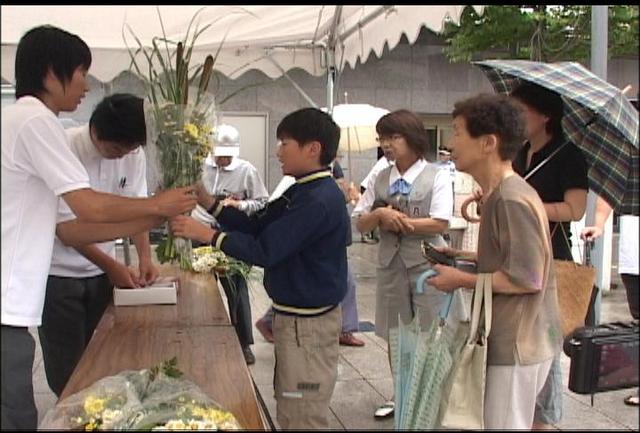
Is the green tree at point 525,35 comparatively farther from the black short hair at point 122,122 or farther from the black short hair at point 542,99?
the black short hair at point 122,122

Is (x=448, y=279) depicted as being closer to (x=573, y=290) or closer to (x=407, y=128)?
(x=573, y=290)

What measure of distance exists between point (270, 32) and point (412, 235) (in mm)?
2310

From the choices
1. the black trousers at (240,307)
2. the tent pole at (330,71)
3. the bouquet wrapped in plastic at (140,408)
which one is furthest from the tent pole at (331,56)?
the bouquet wrapped in plastic at (140,408)

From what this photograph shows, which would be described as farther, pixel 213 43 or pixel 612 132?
pixel 213 43

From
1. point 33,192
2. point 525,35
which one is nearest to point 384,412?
point 33,192

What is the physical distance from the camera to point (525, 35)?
24.5 ft

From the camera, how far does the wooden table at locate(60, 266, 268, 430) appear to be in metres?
1.84

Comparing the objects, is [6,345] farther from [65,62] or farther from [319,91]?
[319,91]

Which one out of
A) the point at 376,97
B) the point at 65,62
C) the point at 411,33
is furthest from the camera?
the point at 376,97

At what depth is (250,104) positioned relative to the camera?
1048cm

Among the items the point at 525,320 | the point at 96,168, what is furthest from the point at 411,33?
the point at 525,320

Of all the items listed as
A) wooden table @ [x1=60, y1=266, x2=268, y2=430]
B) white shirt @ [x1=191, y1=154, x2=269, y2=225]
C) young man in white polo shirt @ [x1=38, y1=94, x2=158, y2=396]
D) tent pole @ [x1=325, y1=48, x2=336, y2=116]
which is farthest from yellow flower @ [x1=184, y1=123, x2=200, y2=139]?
tent pole @ [x1=325, y1=48, x2=336, y2=116]

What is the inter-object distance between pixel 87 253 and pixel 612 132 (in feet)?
6.85

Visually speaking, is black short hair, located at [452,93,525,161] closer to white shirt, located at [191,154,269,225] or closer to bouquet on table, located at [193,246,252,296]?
bouquet on table, located at [193,246,252,296]
